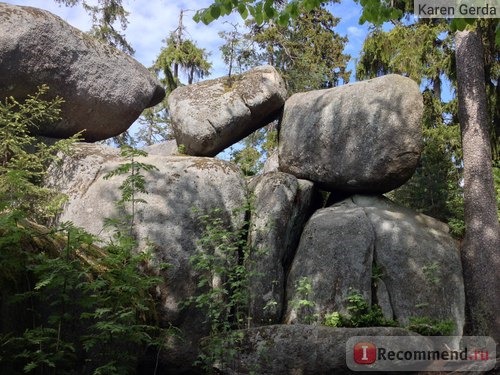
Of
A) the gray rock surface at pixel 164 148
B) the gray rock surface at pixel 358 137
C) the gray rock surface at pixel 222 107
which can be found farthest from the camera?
the gray rock surface at pixel 164 148

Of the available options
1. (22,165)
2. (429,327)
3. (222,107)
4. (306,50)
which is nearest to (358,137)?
(222,107)

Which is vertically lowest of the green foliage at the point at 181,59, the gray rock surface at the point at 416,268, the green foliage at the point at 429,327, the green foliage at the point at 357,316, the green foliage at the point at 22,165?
the green foliage at the point at 429,327

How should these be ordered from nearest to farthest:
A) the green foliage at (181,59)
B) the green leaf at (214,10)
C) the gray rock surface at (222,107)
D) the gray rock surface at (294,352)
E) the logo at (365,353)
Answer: the green leaf at (214,10)
the gray rock surface at (294,352)
the logo at (365,353)
the gray rock surface at (222,107)
the green foliage at (181,59)

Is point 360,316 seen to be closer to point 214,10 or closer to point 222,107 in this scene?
point 222,107

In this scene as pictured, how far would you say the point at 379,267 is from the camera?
9.55m

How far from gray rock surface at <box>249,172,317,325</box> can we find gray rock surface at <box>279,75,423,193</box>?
0.64 m

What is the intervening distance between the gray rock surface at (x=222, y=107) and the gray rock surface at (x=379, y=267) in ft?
8.94

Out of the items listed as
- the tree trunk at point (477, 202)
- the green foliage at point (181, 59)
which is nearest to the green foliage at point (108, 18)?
the green foliage at point (181, 59)

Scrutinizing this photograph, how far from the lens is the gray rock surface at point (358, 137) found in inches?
405

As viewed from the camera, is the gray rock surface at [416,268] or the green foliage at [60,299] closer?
the green foliage at [60,299]

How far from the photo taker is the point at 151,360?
7.73 m

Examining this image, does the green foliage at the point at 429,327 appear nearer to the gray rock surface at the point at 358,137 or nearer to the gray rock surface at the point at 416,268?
the gray rock surface at the point at 416,268

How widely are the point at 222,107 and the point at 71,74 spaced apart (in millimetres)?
3152

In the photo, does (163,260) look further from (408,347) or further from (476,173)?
(476,173)
